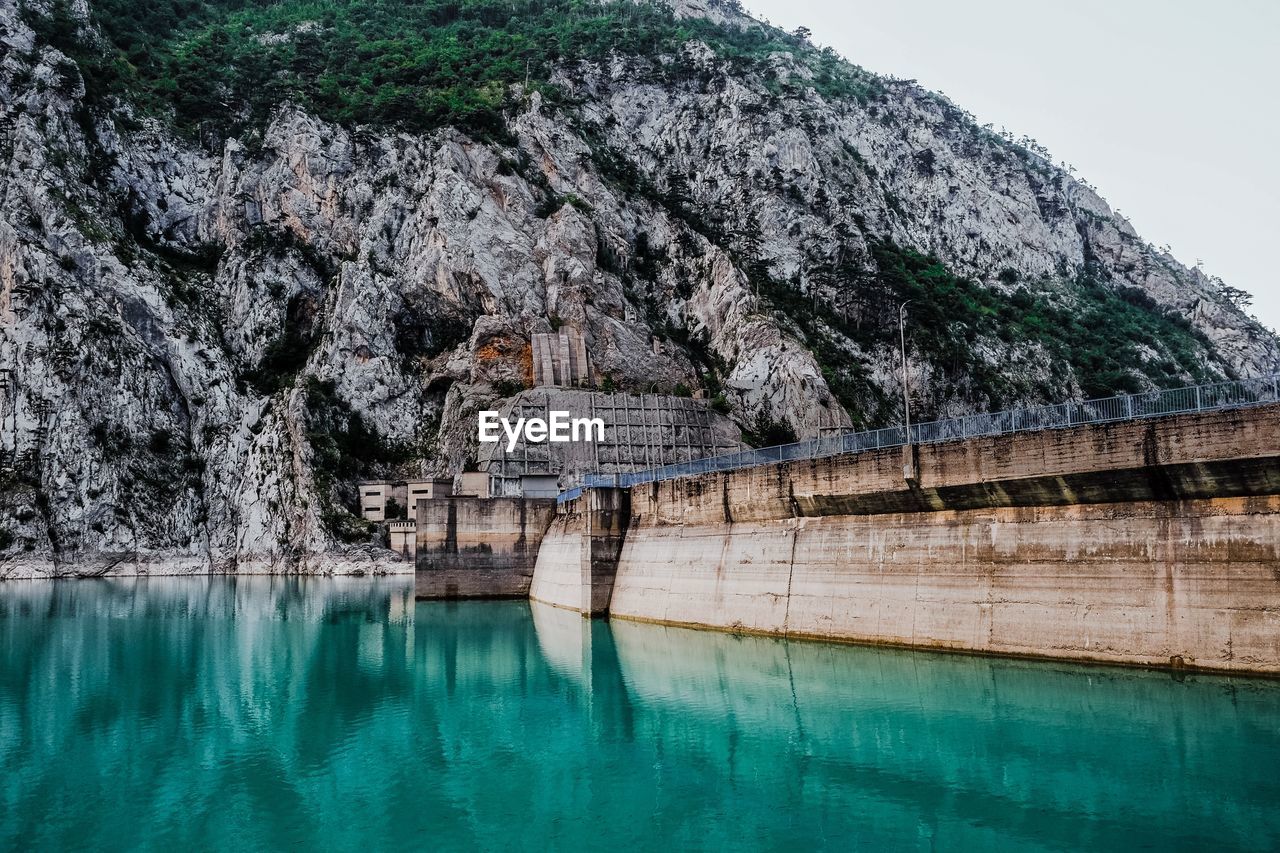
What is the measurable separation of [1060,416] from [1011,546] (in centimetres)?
417

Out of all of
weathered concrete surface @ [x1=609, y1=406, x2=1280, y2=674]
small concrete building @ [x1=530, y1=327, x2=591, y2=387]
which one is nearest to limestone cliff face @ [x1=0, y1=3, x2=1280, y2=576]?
small concrete building @ [x1=530, y1=327, x2=591, y2=387]

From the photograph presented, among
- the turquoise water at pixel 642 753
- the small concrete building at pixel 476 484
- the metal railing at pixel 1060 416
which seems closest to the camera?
the turquoise water at pixel 642 753

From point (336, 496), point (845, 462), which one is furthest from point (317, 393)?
point (845, 462)

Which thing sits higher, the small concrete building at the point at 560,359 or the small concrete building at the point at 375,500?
the small concrete building at the point at 560,359

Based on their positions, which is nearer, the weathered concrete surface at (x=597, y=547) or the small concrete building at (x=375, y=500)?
the weathered concrete surface at (x=597, y=547)

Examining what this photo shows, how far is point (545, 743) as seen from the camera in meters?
20.3

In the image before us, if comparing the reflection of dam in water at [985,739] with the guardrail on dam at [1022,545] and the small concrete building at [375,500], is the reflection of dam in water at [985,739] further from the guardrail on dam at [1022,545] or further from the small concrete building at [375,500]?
the small concrete building at [375,500]

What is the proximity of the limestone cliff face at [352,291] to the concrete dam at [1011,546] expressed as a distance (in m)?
46.1

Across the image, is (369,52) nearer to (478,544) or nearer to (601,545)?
(478,544)

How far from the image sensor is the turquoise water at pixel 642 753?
14.2 meters

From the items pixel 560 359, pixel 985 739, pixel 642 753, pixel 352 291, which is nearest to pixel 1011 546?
pixel 985 739

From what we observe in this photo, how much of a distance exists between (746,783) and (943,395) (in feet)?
263

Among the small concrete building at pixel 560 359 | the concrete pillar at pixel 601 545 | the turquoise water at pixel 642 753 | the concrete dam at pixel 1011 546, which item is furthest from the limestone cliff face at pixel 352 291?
the turquoise water at pixel 642 753

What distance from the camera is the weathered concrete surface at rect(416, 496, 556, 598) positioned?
162 ft
